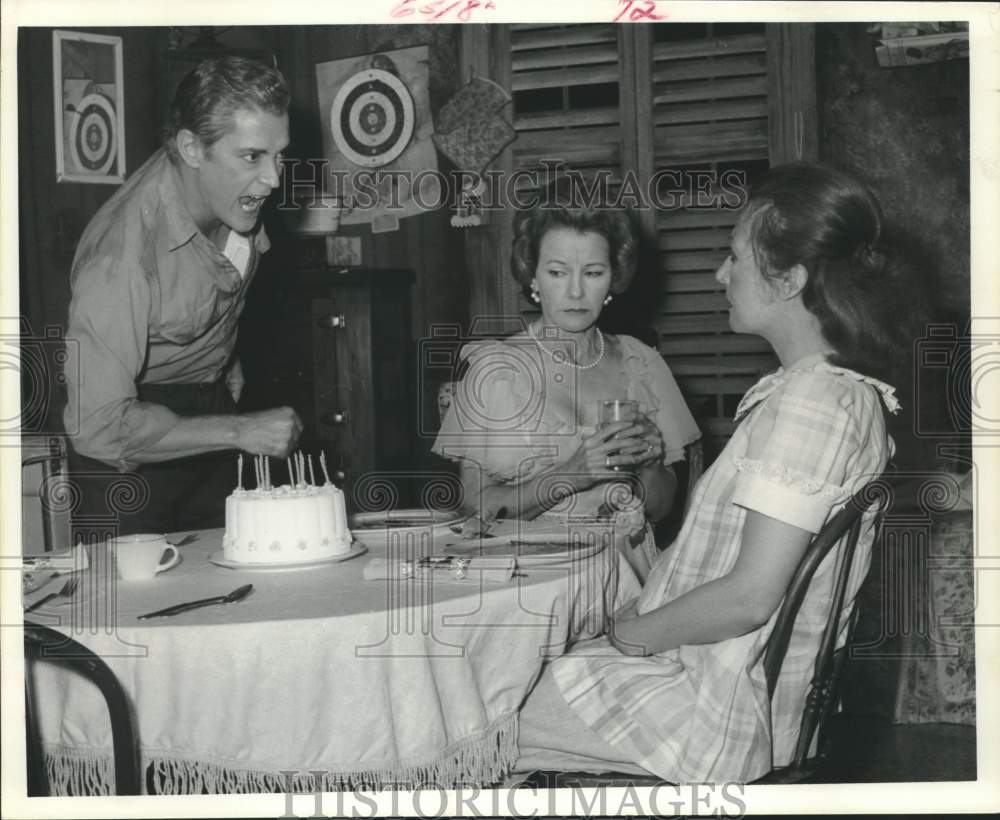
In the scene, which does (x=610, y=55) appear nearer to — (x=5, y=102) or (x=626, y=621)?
(x=5, y=102)

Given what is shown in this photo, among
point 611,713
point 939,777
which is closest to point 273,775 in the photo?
point 611,713

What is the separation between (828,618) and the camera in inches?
61.9

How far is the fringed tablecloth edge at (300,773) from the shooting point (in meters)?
1.49

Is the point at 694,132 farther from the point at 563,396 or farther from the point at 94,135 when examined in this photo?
the point at 94,135

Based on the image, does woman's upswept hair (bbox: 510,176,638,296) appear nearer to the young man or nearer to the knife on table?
the young man

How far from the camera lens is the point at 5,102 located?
1.94 m

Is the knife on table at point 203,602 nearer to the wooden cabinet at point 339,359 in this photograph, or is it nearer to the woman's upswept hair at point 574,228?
the woman's upswept hair at point 574,228

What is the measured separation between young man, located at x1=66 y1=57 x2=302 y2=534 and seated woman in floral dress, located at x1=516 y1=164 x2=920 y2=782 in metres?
1.12

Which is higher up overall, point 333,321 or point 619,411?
point 333,321

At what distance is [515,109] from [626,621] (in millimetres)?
2256

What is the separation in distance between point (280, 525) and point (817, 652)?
83cm

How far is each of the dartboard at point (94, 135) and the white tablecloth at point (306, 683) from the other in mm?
2148

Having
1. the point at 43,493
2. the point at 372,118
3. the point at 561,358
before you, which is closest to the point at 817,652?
the point at 561,358

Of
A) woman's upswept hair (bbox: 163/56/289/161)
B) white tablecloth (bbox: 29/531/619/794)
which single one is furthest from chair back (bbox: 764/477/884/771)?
woman's upswept hair (bbox: 163/56/289/161)
